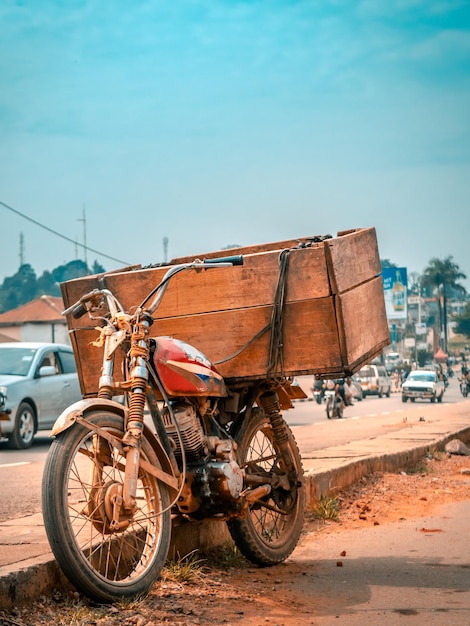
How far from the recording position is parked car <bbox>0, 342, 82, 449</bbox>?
592 inches

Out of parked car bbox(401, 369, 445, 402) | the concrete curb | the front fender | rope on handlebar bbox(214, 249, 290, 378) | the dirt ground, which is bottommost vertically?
the dirt ground

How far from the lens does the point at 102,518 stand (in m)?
4.35

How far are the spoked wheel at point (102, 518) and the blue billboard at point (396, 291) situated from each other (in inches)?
2671

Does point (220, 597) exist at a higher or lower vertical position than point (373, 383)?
lower

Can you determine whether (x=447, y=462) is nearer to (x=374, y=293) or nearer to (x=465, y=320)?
(x=374, y=293)

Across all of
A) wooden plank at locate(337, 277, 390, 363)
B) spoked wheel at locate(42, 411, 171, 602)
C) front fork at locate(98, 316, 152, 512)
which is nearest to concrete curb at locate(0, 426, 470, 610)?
spoked wheel at locate(42, 411, 171, 602)

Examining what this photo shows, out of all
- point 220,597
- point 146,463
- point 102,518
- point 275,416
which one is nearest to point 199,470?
point 146,463

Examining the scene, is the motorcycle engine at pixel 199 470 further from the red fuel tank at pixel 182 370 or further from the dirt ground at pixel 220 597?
the dirt ground at pixel 220 597

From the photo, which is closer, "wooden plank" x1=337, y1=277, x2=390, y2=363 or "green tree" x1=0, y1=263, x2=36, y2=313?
"wooden plank" x1=337, y1=277, x2=390, y2=363

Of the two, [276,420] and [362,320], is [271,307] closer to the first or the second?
[362,320]

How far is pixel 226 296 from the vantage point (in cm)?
557

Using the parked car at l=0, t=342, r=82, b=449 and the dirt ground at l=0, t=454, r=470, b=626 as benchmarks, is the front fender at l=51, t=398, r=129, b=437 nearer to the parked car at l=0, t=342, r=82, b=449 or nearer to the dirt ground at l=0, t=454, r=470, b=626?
the dirt ground at l=0, t=454, r=470, b=626

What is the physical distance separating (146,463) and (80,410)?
0.48 m

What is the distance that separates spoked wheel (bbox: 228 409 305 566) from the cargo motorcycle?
0.01 metres
